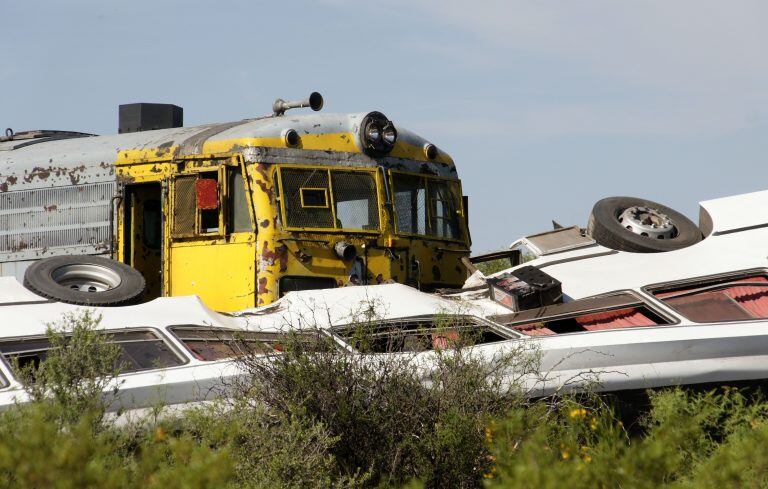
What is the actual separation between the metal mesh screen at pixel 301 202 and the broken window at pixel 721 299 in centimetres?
325

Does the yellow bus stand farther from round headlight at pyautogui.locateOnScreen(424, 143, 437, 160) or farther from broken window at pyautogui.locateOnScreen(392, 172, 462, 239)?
round headlight at pyautogui.locateOnScreen(424, 143, 437, 160)

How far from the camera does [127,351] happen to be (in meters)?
7.66

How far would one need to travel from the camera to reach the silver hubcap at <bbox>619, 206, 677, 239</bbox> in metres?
10.8

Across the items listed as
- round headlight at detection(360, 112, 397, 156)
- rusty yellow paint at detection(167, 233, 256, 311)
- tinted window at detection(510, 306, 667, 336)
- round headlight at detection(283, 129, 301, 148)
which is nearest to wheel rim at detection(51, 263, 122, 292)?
rusty yellow paint at detection(167, 233, 256, 311)

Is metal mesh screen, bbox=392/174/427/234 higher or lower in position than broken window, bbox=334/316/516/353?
higher

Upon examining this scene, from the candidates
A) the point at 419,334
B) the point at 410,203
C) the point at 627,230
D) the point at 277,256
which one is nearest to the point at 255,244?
the point at 277,256

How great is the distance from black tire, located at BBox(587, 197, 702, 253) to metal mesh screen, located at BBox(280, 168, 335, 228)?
268cm

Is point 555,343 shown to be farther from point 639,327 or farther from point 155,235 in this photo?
point 155,235

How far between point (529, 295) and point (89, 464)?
16.2 feet

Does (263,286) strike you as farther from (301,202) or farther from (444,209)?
(444,209)

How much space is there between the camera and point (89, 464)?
16.3 ft

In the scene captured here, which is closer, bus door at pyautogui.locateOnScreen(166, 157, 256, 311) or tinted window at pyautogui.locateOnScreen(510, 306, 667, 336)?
tinted window at pyautogui.locateOnScreen(510, 306, 667, 336)

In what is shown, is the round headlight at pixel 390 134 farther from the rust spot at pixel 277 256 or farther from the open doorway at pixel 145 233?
the open doorway at pixel 145 233

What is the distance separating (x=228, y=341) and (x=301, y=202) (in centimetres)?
282
